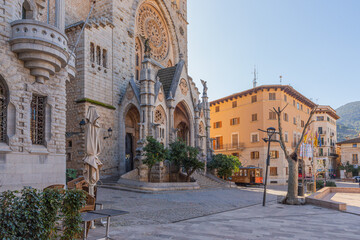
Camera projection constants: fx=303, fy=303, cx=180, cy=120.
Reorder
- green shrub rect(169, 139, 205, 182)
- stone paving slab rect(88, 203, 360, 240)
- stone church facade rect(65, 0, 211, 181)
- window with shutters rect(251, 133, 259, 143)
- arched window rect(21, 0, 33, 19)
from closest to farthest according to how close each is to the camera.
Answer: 1. stone paving slab rect(88, 203, 360, 240)
2. arched window rect(21, 0, 33, 19)
3. stone church facade rect(65, 0, 211, 181)
4. green shrub rect(169, 139, 205, 182)
5. window with shutters rect(251, 133, 259, 143)

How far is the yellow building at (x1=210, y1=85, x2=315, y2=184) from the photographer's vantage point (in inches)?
1705

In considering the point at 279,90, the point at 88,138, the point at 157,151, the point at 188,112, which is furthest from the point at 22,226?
the point at 279,90

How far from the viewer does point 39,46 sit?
12.7 m

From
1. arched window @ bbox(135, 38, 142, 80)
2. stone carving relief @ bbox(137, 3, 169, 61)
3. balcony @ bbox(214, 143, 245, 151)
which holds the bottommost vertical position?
balcony @ bbox(214, 143, 245, 151)

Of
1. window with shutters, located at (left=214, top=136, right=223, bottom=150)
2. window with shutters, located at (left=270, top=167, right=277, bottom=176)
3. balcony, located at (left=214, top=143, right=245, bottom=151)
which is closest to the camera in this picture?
window with shutters, located at (left=270, top=167, right=277, bottom=176)

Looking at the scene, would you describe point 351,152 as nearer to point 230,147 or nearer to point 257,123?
point 257,123

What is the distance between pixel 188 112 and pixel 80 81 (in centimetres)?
1257

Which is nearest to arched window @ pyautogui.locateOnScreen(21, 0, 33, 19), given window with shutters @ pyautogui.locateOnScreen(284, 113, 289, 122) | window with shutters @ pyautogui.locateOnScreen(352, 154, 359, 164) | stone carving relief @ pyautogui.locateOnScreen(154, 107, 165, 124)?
stone carving relief @ pyautogui.locateOnScreen(154, 107, 165, 124)

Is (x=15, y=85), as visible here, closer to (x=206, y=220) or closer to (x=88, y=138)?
(x=88, y=138)

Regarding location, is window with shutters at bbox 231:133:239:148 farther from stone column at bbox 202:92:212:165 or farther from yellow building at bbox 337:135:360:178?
yellow building at bbox 337:135:360:178

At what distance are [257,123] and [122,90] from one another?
24341 mm

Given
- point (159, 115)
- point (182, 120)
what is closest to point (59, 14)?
point (159, 115)

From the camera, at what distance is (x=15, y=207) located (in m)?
4.91

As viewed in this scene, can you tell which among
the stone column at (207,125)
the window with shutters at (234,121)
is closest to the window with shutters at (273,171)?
the window with shutters at (234,121)
